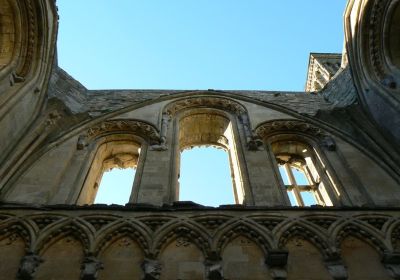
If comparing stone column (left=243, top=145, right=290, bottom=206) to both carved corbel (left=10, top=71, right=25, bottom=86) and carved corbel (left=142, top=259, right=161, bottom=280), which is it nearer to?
carved corbel (left=142, top=259, right=161, bottom=280)

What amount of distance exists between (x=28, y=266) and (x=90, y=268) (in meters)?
0.75

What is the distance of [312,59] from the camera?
1817 cm

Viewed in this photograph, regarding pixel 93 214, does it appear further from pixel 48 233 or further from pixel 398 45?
pixel 398 45

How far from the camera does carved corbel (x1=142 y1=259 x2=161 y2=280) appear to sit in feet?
17.7

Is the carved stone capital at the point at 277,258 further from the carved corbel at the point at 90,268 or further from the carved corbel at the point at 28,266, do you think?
the carved corbel at the point at 28,266

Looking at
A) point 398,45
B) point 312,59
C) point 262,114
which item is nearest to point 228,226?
point 262,114

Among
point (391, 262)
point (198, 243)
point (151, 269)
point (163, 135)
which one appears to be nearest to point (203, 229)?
point (198, 243)

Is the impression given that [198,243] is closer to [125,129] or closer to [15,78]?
[125,129]

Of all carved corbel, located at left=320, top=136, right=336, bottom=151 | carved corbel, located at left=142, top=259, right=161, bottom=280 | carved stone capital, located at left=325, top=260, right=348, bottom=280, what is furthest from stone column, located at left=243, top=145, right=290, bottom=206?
carved corbel, located at left=142, top=259, right=161, bottom=280

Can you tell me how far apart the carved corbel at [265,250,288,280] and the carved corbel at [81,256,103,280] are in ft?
6.97

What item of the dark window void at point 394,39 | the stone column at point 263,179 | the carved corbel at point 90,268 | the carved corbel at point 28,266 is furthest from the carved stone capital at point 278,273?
the dark window void at point 394,39

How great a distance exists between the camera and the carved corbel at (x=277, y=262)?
5.53 meters

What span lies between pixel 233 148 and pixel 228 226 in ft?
11.4

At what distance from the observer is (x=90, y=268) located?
17.9 ft
